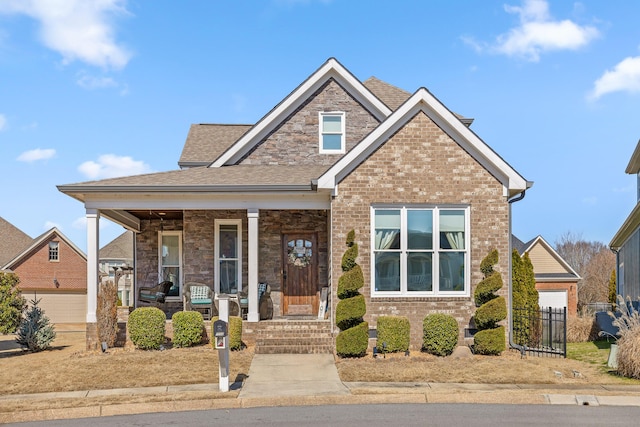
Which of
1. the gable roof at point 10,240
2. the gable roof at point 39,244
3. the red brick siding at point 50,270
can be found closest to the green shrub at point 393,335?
A: the red brick siding at point 50,270

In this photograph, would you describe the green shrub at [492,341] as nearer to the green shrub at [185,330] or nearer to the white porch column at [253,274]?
the white porch column at [253,274]

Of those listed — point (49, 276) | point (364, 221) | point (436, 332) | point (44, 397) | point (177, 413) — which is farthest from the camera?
point (49, 276)

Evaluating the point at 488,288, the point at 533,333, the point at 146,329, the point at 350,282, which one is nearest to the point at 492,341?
the point at 488,288

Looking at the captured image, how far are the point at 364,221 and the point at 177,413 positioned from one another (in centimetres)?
725

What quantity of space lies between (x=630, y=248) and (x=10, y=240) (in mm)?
36980

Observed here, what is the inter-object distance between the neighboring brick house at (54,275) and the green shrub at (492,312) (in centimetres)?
3048

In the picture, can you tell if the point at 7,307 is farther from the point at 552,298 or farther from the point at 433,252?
the point at 552,298

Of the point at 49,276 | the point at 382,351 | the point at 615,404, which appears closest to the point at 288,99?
the point at 382,351

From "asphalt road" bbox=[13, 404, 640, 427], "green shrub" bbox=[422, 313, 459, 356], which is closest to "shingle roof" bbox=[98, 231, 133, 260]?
"green shrub" bbox=[422, 313, 459, 356]

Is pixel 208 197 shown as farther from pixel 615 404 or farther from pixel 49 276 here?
pixel 49 276

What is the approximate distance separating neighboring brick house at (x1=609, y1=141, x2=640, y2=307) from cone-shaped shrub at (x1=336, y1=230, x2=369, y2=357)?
387 inches

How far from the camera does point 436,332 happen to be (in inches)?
599

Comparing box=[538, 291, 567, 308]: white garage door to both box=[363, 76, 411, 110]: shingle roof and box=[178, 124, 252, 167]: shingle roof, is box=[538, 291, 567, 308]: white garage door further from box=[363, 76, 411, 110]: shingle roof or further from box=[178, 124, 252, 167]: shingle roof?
box=[178, 124, 252, 167]: shingle roof

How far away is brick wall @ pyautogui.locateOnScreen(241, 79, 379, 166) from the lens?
20.4 meters
